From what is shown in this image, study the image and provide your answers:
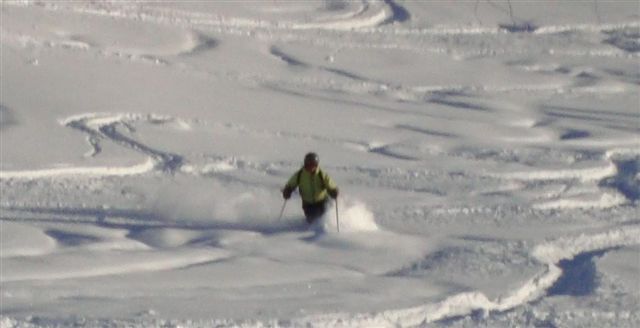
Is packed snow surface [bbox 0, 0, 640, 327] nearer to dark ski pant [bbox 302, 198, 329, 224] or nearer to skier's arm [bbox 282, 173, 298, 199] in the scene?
dark ski pant [bbox 302, 198, 329, 224]

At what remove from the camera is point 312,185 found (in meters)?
12.4

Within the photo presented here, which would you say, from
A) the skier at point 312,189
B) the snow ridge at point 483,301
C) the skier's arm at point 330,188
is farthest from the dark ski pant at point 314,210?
the snow ridge at point 483,301

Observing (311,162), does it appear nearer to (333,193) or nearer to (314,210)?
(333,193)

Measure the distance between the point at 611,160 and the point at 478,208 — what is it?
349 centimetres

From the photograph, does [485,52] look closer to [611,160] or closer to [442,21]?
[442,21]

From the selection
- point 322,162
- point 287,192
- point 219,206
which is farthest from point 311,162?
point 322,162

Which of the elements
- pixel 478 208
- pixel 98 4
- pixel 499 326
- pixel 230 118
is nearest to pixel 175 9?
pixel 98 4

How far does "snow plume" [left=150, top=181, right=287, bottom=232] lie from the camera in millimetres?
12711

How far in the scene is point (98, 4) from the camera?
24.6 metres

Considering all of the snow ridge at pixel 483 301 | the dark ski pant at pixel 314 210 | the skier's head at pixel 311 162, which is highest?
the skier's head at pixel 311 162

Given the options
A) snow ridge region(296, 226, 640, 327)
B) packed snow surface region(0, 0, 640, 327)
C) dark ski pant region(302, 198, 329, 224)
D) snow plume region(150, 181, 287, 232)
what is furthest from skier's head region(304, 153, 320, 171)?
snow ridge region(296, 226, 640, 327)

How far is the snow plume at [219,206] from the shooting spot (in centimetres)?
1271

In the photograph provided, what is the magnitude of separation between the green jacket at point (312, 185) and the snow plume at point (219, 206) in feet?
1.10

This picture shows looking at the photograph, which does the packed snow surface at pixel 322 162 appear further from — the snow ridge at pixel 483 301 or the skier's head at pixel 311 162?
the skier's head at pixel 311 162
